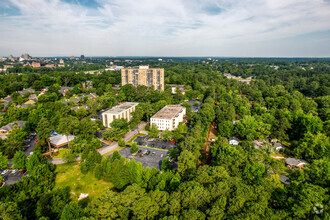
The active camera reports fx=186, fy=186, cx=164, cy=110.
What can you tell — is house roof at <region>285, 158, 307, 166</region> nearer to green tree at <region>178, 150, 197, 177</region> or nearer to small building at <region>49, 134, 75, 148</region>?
green tree at <region>178, 150, 197, 177</region>

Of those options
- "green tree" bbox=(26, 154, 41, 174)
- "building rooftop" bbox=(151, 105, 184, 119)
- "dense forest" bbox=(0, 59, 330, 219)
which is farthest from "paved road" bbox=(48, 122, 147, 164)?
"building rooftop" bbox=(151, 105, 184, 119)

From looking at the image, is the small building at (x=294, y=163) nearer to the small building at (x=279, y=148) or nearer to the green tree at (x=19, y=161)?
the small building at (x=279, y=148)

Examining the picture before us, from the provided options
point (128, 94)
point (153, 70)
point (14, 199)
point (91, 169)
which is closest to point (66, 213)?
point (14, 199)

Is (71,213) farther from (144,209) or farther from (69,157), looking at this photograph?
(69,157)

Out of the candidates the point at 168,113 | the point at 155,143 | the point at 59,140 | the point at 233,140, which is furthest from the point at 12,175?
the point at 233,140

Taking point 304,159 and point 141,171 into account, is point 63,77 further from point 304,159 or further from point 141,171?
point 304,159

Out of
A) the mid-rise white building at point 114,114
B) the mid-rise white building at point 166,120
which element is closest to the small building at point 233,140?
the mid-rise white building at point 166,120
